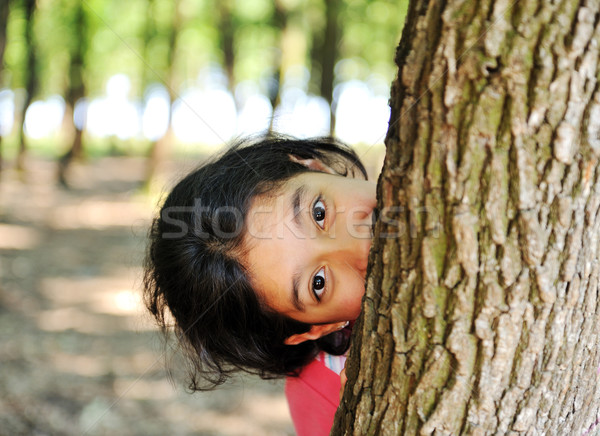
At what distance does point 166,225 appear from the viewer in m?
2.15

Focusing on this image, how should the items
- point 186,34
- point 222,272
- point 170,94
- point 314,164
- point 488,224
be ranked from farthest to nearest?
point 186,34
point 170,94
point 314,164
point 222,272
point 488,224

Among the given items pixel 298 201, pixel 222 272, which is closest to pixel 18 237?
pixel 222 272

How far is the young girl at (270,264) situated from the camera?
5.69 feet

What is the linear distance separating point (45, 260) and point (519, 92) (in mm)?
6950

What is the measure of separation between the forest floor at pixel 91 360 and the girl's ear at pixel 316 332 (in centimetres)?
117

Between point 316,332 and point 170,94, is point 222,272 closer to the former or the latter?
point 316,332

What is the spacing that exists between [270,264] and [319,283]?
185 millimetres

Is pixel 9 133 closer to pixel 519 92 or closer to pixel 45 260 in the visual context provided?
pixel 45 260

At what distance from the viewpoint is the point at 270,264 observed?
1790 mm

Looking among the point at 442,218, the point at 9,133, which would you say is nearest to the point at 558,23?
the point at 442,218

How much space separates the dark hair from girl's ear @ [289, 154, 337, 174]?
0.04 metres

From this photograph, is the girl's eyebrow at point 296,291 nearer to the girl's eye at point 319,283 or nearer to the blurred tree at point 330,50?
the girl's eye at point 319,283

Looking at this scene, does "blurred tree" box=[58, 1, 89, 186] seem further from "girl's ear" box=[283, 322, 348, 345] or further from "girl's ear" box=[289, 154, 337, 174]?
"girl's ear" box=[283, 322, 348, 345]

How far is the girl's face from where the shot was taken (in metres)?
1.71
